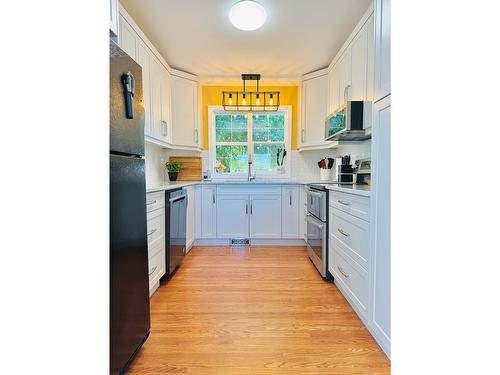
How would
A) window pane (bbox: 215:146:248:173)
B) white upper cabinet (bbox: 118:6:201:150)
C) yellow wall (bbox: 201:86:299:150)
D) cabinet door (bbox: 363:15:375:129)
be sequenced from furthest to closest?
1. window pane (bbox: 215:146:248:173)
2. yellow wall (bbox: 201:86:299:150)
3. white upper cabinet (bbox: 118:6:201:150)
4. cabinet door (bbox: 363:15:375:129)

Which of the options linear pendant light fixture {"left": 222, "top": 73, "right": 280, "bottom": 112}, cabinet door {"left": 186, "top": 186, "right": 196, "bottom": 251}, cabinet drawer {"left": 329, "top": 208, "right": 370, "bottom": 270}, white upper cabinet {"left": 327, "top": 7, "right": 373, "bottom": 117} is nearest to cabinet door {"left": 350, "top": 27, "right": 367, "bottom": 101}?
white upper cabinet {"left": 327, "top": 7, "right": 373, "bottom": 117}

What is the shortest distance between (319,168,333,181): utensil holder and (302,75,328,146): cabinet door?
0.49 m

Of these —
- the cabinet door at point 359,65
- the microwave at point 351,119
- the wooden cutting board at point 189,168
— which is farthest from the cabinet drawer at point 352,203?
the wooden cutting board at point 189,168

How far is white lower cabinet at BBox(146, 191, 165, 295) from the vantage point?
2051mm

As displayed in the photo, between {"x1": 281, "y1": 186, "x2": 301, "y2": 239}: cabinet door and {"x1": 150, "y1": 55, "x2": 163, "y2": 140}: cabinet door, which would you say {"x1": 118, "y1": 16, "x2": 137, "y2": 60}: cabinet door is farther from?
{"x1": 281, "y1": 186, "x2": 301, "y2": 239}: cabinet door

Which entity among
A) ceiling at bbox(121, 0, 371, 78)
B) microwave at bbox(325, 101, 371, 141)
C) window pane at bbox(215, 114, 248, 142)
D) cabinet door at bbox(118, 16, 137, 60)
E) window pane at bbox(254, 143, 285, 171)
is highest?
ceiling at bbox(121, 0, 371, 78)

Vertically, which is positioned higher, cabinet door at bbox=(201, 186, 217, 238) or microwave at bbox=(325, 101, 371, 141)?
microwave at bbox=(325, 101, 371, 141)

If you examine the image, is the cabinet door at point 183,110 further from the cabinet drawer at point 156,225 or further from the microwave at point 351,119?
the microwave at point 351,119

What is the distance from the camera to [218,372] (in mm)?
1364

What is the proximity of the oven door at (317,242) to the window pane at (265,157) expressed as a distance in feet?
4.55
